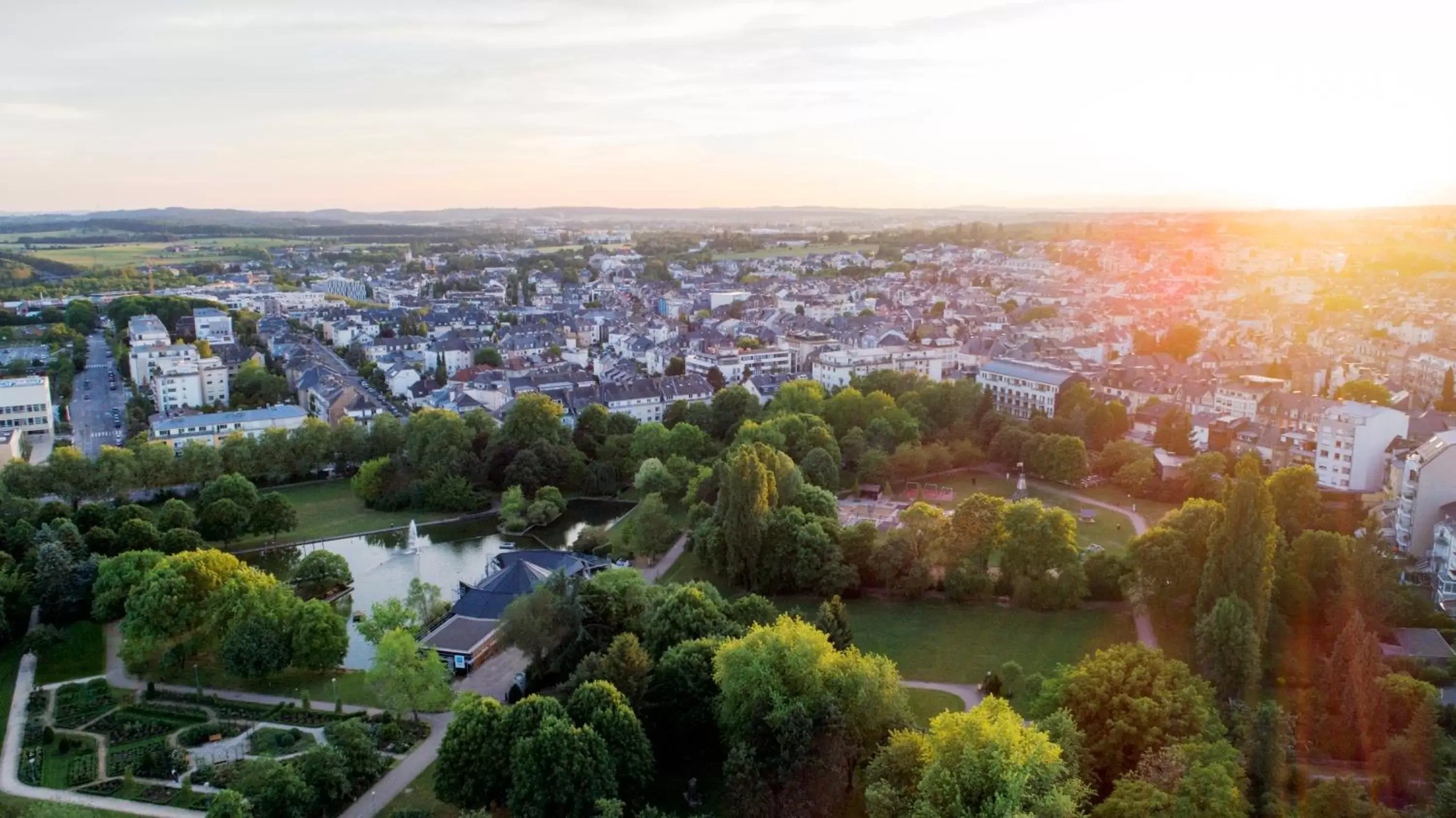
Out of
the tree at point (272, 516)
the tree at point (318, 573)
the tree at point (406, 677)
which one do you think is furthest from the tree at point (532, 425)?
the tree at point (406, 677)

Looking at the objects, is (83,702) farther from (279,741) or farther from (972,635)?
(972,635)

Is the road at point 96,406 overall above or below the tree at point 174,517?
below

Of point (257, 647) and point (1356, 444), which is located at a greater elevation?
point (1356, 444)

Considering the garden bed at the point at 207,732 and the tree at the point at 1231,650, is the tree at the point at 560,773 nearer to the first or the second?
the garden bed at the point at 207,732

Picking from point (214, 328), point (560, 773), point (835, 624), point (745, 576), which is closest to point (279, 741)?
point (560, 773)

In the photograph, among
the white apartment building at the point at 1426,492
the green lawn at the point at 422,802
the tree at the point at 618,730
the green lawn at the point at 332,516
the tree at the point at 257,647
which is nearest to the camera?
the tree at the point at 618,730
